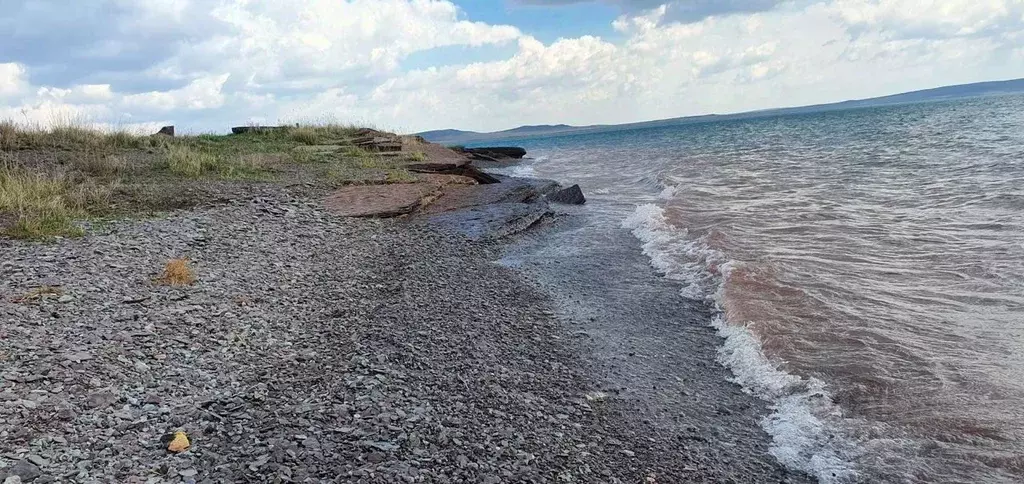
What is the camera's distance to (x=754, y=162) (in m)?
33.2

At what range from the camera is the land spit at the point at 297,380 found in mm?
4641

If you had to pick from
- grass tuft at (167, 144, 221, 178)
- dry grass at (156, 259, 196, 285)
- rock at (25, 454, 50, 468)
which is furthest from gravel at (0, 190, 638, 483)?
grass tuft at (167, 144, 221, 178)

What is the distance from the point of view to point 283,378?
6062 mm

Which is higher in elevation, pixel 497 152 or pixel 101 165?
pixel 101 165

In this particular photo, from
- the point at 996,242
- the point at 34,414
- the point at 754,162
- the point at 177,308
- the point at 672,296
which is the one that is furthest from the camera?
the point at 754,162

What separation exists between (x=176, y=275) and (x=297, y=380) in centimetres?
333

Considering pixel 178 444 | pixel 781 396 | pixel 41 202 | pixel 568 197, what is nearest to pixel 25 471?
pixel 178 444

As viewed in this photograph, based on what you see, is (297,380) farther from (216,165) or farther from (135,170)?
(216,165)

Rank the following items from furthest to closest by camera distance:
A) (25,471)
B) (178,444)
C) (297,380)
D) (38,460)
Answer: (297,380) → (178,444) → (38,460) → (25,471)

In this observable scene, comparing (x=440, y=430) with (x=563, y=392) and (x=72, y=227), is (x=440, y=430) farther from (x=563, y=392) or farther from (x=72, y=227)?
(x=72, y=227)

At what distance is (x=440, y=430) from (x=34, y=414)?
3.17 metres

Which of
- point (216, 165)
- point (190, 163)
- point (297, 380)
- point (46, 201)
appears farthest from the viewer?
point (216, 165)

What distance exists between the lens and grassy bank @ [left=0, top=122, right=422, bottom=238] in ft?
35.5

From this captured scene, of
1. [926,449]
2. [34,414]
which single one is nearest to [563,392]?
[926,449]
